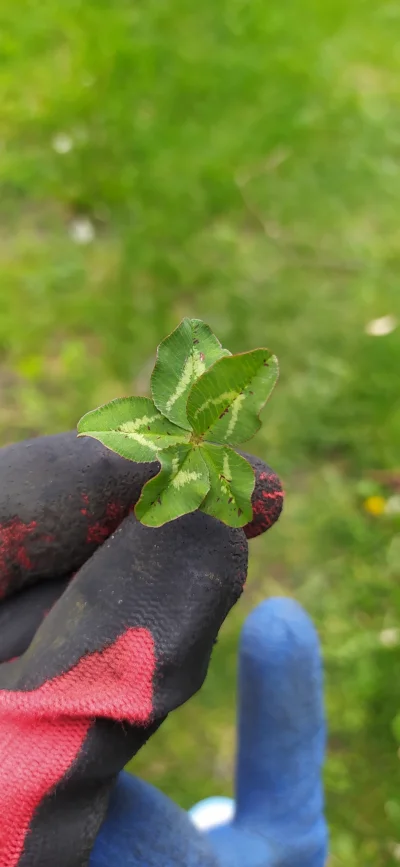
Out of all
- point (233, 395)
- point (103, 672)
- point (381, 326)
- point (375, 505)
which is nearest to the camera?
point (233, 395)

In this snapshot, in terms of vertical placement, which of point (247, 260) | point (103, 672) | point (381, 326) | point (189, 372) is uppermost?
point (189, 372)

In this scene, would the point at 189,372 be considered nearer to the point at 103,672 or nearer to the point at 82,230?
the point at 103,672

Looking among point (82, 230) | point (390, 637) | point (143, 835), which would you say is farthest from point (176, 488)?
point (82, 230)

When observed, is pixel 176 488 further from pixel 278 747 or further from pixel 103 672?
pixel 278 747

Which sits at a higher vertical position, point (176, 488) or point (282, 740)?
point (176, 488)

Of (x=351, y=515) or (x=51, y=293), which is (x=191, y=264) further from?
(x=351, y=515)

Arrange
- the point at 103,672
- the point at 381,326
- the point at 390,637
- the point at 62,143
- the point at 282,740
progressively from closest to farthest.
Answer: the point at 103,672, the point at 282,740, the point at 390,637, the point at 381,326, the point at 62,143

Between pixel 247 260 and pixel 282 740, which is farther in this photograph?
pixel 247 260

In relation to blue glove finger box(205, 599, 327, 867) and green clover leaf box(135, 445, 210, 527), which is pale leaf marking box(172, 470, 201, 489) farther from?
blue glove finger box(205, 599, 327, 867)
